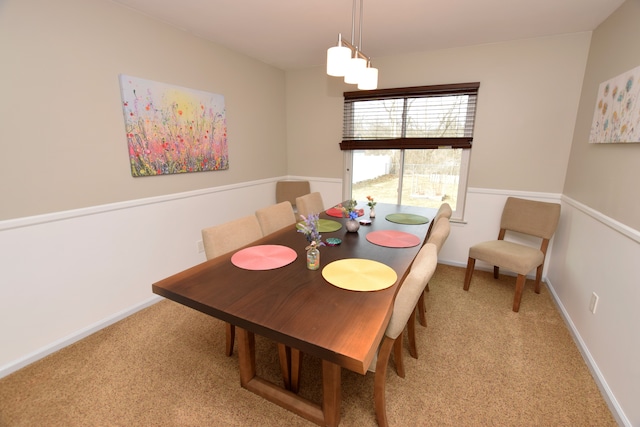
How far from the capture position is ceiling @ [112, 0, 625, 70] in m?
2.05

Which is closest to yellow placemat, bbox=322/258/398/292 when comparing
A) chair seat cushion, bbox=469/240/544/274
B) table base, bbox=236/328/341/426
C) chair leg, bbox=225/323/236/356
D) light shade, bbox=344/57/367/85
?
table base, bbox=236/328/341/426

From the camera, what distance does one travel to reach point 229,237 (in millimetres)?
1839

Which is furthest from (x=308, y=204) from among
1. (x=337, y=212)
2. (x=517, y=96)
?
(x=517, y=96)

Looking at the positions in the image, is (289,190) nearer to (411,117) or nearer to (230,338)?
(411,117)

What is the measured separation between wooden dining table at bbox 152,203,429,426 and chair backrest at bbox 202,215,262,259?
0.14 meters

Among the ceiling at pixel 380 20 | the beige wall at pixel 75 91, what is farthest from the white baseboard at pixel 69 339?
the ceiling at pixel 380 20

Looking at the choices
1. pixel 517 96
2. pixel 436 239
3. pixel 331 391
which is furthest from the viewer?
pixel 517 96

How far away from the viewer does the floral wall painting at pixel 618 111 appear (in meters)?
1.68

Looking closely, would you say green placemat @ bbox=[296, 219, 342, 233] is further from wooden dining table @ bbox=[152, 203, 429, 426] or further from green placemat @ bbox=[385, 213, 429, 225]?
green placemat @ bbox=[385, 213, 429, 225]

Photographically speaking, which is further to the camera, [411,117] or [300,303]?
[411,117]

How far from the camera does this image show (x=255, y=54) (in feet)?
10.4

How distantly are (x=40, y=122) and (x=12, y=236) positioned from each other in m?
0.69

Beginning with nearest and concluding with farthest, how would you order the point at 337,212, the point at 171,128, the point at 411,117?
the point at 171,128 < the point at 337,212 < the point at 411,117

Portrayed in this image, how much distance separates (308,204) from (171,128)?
1.37m
